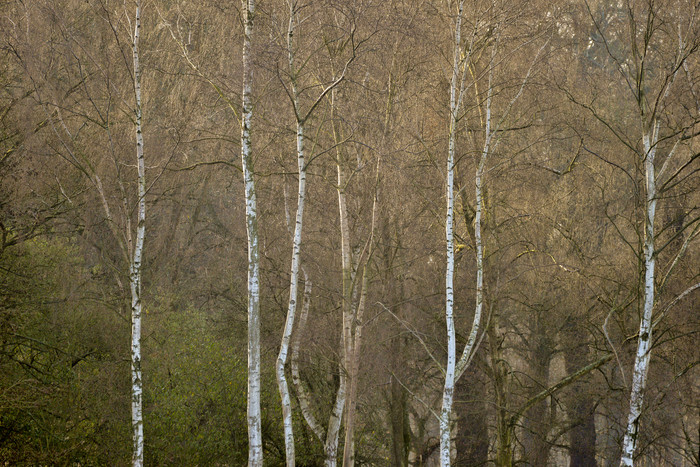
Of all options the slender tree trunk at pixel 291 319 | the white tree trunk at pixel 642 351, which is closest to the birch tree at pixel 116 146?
the slender tree trunk at pixel 291 319

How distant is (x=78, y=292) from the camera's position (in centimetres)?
1217

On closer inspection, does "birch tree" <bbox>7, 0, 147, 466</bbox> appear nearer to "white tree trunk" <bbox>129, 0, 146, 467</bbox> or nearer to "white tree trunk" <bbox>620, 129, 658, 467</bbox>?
"white tree trunk" <bbox>129, 0, 146, 467</bbox>

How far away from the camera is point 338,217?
13.5 meters

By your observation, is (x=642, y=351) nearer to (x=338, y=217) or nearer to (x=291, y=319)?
(x=291, y=319)

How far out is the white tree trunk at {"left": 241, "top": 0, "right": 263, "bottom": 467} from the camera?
9.75 meters

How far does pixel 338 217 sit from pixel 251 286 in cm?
386

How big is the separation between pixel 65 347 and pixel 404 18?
777cm

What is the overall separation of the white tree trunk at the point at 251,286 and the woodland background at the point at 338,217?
45cm

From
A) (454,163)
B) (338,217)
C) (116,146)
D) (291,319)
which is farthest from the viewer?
(338,217)

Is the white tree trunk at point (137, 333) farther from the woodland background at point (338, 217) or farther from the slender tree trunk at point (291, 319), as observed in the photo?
the slender tree trunk at point (291, 319)

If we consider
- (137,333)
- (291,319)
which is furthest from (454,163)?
(137,333)

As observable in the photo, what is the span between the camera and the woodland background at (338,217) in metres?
11.0

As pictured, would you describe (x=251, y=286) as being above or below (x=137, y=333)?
above

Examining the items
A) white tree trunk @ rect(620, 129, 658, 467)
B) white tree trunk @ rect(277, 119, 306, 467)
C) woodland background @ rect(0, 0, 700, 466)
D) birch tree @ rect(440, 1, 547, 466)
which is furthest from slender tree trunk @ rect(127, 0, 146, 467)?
white tree trunk @ rect(620, 129, 658, 467)
